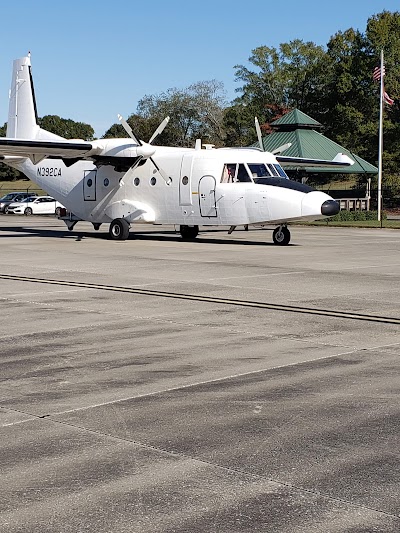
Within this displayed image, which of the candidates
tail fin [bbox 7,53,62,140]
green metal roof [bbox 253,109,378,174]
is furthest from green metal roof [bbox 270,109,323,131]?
tail fin [bbox 7,53,62,140]

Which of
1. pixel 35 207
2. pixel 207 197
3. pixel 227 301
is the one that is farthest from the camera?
pixel 35 207

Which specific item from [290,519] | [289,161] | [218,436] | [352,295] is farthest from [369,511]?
[289,161]

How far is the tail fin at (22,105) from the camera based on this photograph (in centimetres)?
3641

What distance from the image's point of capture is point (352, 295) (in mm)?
14680

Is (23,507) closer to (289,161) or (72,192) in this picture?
(72,192)

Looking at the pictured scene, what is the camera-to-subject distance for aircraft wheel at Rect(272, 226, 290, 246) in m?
27.7

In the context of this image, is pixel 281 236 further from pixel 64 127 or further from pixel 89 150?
pixel 64 127

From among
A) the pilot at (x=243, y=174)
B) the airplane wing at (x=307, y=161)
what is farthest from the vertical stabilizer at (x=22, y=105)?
the pilot at (x=243, y=174)

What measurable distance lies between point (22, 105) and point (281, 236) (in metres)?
14.9

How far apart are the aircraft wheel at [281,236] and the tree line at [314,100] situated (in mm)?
49617

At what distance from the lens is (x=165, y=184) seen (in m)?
29.7

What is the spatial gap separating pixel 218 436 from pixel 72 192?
27714 mm

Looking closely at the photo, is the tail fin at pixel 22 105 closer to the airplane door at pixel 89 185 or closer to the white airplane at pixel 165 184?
the white airplane at pixel 165 184

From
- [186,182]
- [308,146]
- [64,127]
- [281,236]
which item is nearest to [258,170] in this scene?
[281,236]
